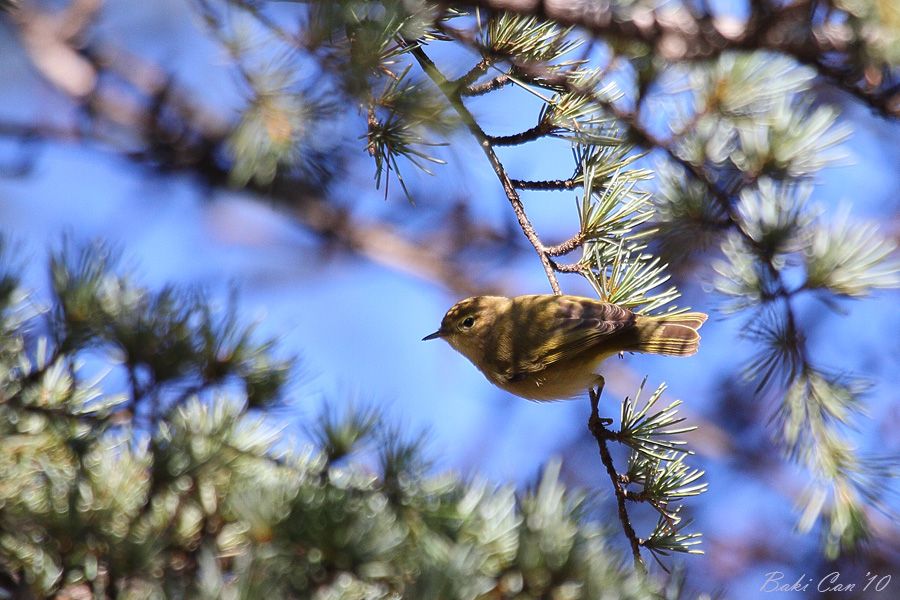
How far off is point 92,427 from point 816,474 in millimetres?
1746

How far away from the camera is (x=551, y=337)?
3201 millimetres

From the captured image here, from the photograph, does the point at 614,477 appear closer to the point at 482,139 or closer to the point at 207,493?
the point at 482,139

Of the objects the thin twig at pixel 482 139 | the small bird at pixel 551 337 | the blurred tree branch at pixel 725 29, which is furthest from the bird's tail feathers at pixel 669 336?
the blurred tree branch at pixel 725 29

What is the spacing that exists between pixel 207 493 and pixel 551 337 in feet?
6.82

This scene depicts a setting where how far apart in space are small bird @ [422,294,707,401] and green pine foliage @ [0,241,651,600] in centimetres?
138

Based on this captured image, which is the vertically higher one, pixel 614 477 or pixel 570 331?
pixel 614 477

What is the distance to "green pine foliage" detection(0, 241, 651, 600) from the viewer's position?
1.08m

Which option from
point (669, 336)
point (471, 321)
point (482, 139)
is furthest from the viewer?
point (471, 321)

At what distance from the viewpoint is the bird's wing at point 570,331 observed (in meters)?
2.75

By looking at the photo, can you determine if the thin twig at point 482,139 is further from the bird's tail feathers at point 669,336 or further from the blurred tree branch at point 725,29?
the bird's tail feathers at point 669,336

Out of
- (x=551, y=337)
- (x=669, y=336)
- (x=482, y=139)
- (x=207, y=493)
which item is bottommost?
(x=551, y=337)

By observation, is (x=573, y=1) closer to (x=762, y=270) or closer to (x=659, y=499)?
(x=762, y=270)

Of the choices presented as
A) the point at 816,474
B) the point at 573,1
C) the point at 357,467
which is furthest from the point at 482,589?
the point at 816,474

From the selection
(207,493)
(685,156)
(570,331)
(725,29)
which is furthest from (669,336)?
(207,493)
